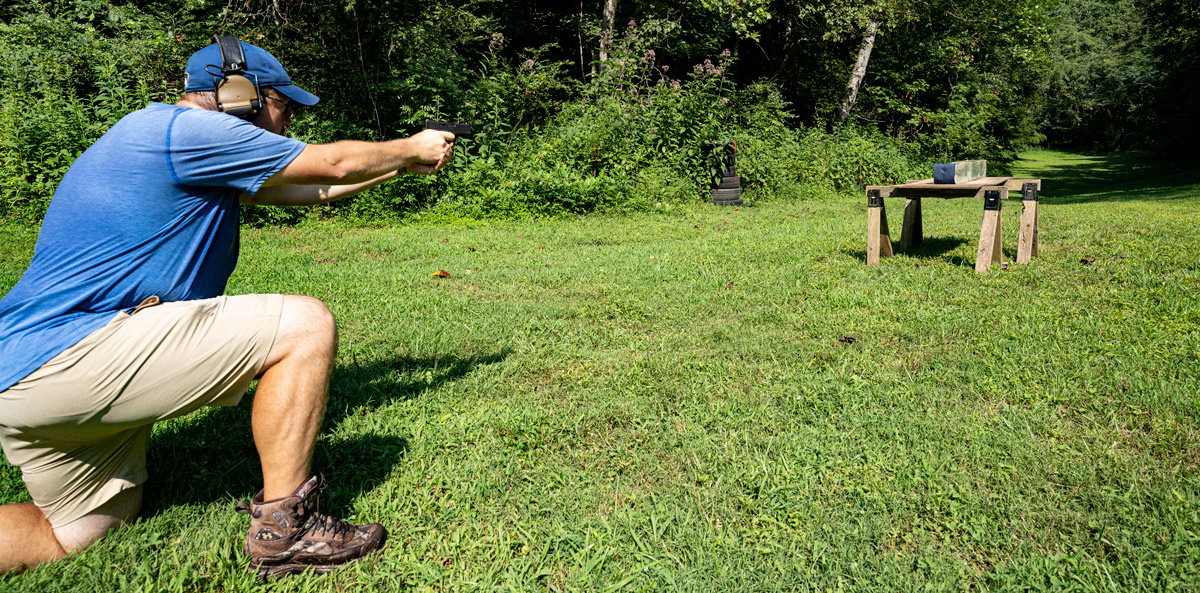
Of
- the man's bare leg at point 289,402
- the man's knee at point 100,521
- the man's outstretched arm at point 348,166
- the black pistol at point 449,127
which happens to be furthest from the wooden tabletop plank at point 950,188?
the man's knee at point 100,521

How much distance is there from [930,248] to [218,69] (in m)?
6.75

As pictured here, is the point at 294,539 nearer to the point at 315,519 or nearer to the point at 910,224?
the point at 315,519

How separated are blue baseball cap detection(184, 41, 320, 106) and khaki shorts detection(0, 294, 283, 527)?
77 centimetres

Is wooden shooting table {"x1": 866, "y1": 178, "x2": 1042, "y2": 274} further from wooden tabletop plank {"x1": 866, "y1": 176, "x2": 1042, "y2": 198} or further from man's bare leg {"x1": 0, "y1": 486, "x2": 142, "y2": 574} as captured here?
man's bare leg {"x1": 0, "y1": 486, "x2": 142, "y2": 574}

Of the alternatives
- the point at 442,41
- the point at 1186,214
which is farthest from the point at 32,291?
the point at 1186,214

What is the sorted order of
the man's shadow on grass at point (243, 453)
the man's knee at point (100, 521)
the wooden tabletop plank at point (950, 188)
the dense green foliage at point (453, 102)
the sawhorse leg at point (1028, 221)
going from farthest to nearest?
the dense green foliage at point (453, 102)
the sawhorse leg at point (1028, 221)
the wooden tabletop plank at point (950, 188)
the man's shadow on grass at point (243, 453)
the man's knee at point (100, 521)

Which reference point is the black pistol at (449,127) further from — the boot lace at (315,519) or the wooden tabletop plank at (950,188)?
the wooden tabletop plank at (950,188)

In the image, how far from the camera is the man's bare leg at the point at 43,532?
7.12 ft

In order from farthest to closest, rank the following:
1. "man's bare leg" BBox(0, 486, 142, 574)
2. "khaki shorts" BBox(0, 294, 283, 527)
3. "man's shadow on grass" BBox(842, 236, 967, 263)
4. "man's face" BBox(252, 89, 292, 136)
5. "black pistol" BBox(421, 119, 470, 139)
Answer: "man's shadow on grass" BBox(842, 236, 967, 263) → "black pistol" BBox(421, 119, 470, 139) → "man's face" BBox(252, 89, 292, 136) → "man's bare leg" BBox(0, 486, 142, 574) → "khaki shorts" BBox(0, 294, 283, 527)

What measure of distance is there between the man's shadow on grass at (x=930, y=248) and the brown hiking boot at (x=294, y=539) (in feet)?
18.3

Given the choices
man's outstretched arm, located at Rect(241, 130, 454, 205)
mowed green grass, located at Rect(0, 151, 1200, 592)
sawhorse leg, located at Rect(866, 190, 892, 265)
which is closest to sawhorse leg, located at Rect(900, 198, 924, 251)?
sawhorse leg, located at Rect(866, 190, 892, 265)

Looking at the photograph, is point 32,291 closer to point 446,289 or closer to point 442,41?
point 446,289

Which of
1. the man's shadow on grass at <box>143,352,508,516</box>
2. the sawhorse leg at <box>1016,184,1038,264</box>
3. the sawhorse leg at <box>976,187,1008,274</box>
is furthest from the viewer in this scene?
the sawhorse leg at <box>1016,184,1038,264</box>

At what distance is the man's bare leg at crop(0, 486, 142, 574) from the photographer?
7.12 ft
